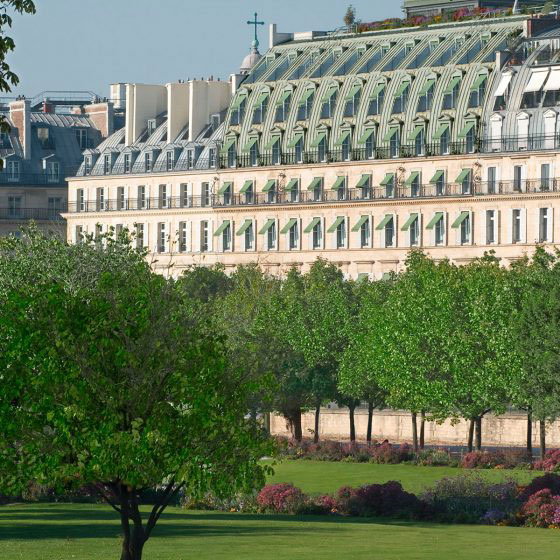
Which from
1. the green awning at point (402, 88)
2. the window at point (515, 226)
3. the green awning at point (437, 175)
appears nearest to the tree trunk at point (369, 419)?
the window at point (515, 226)

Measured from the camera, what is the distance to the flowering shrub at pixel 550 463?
101 meters

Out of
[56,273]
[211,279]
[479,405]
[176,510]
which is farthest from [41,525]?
[211,279]

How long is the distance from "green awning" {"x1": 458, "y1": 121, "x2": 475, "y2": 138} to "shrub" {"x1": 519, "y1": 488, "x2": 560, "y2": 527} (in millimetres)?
101639

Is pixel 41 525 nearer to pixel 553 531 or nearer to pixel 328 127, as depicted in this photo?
pixel 553 531

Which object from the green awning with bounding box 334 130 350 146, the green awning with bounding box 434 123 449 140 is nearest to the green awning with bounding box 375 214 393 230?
the green awning with bounding box 434 123 449 140

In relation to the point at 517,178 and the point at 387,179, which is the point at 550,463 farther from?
the point at 387,179

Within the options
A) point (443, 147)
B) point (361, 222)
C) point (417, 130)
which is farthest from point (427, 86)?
point (361, 222)

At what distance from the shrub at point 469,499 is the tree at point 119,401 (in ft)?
97.0

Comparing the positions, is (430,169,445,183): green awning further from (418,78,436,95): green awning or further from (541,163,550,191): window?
(541,163,550,191): window

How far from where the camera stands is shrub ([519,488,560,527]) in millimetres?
82938

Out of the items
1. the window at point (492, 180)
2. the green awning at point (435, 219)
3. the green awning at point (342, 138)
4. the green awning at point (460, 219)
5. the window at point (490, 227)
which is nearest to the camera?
the window at point (490, 227)

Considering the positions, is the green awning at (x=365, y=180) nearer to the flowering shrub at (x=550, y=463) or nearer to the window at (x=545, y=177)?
the window at (x=545, y=177)

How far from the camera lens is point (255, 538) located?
2864 inches

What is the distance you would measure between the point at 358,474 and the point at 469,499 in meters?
20.4
